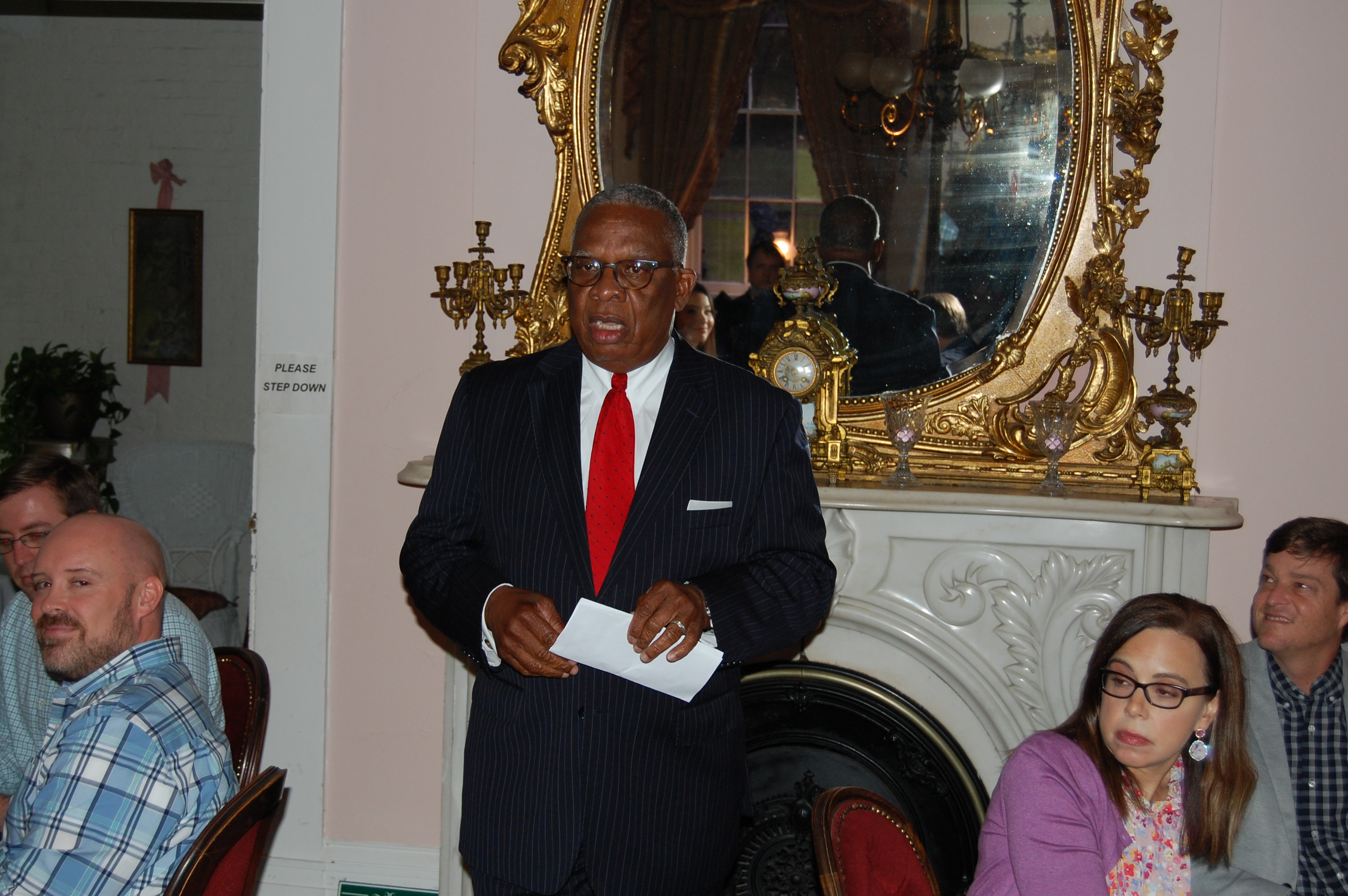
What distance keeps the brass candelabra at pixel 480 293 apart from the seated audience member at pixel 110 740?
120 centimetres

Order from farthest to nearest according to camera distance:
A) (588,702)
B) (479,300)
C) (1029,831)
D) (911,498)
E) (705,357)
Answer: (479,300)
(911,498)
(705,357)
(588,702)
(1029,831)

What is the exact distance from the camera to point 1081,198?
8.87ft

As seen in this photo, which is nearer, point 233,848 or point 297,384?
point 233,848

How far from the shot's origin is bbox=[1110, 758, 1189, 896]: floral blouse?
1.66 meters

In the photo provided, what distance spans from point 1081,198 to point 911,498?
0.92m

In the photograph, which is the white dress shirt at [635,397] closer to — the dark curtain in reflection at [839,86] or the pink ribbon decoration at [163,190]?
the dark curtain in reflection at [839,86]

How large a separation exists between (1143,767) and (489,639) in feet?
3.53

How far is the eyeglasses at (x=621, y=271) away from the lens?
5.79 ft

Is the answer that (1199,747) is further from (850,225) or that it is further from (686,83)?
(686,83)

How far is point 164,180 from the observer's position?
6.26m

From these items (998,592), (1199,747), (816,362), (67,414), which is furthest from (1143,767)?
(67,414)

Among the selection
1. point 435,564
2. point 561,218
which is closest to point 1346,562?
point 435,564

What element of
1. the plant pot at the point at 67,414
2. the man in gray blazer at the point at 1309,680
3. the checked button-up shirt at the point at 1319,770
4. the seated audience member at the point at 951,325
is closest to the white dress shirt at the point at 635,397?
the seated audience member at the point at 951,325

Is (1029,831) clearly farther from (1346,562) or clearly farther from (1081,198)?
(1081,198)
